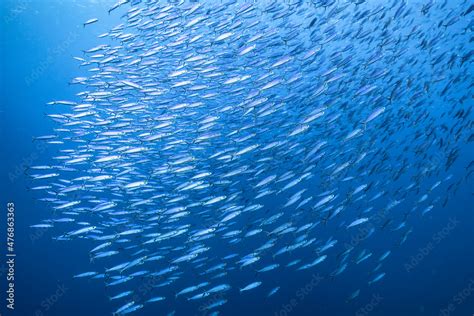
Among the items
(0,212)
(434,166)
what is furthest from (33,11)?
(434,166)

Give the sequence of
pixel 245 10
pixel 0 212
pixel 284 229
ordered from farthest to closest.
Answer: pixel 0 212, pixel 284 229, pixel 245 10

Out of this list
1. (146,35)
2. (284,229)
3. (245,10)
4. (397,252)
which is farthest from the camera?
(397,252)

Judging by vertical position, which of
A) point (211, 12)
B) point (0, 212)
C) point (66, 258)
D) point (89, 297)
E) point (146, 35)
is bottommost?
point (211, 12)

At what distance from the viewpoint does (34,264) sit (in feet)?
70.5

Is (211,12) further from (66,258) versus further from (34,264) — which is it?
(34,264)

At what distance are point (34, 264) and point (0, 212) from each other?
3.48 m

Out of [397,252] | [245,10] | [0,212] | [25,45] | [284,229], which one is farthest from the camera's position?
[397,252]

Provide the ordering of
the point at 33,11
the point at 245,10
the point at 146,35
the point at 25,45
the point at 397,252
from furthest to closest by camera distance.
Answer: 1. the point at 397,252
2. the point at 25,45
3. the point at 33,11
4. the point at 146,35
5. the point at 245,10

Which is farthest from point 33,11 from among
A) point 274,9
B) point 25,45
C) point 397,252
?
point 397,252

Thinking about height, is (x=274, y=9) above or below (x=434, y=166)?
above

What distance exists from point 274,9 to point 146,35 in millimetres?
3188

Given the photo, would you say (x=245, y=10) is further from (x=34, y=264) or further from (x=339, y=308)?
(x=34, y=264)

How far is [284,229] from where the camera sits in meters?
8.15

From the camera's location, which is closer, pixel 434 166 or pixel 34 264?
pixel 434 166
